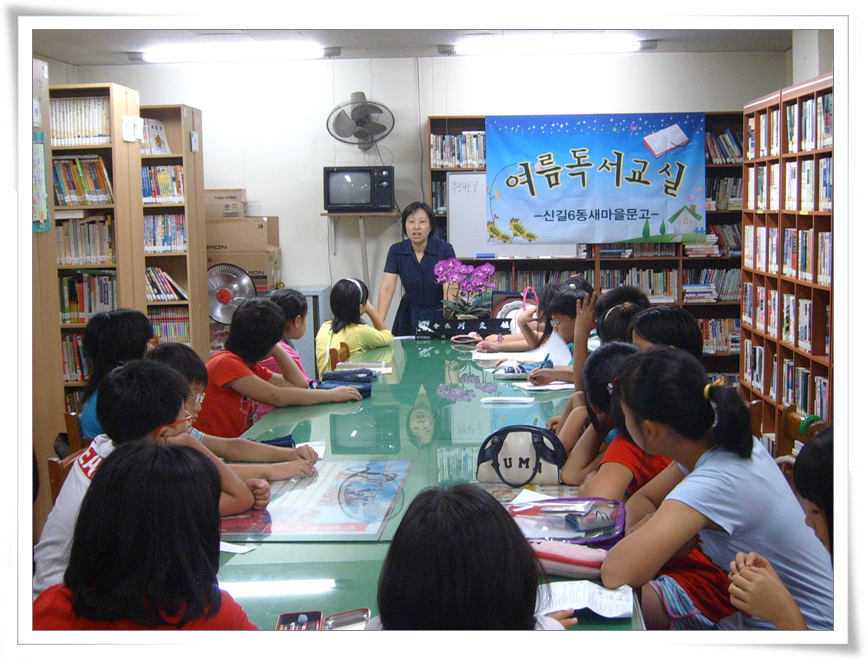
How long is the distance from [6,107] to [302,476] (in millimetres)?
1224

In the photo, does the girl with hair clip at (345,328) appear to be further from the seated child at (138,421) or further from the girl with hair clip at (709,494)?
the girl with hair clip at (709,494)

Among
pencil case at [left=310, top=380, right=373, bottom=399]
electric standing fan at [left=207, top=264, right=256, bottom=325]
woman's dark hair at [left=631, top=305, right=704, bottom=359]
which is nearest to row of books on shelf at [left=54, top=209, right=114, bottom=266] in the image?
electric standing fan at [left=207, top=264, right=256, bottom=325]

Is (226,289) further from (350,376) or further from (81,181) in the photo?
(350,376)

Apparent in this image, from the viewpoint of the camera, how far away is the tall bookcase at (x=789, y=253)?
402 cm

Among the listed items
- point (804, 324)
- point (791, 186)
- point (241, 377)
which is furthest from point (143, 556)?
point (791, 186)

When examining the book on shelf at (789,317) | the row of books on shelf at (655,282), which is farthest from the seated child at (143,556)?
the row of books on shelf at (655,282)

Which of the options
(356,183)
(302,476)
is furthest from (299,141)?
(302,476)

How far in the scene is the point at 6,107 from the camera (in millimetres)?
1243

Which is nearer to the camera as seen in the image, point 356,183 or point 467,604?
point 467,604

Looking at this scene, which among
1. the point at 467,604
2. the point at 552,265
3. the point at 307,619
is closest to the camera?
the point at 467,604

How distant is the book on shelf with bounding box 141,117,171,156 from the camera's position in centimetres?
541

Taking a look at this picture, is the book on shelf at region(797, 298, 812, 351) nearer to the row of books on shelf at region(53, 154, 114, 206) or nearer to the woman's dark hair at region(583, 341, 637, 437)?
the woman's dark hair at region(583, 341, 637, 437)

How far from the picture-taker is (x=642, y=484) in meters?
2.01
